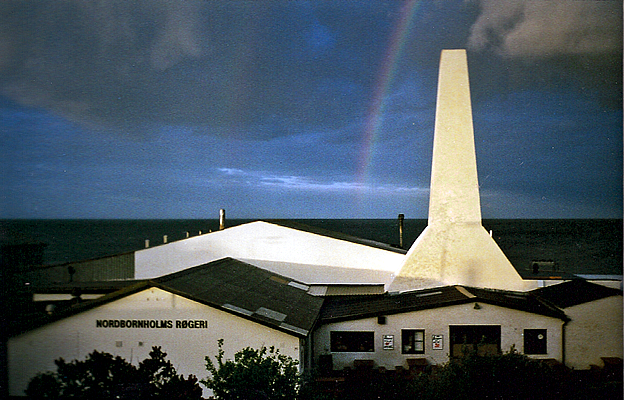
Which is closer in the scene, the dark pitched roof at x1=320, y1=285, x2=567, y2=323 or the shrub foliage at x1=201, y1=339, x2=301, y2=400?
the shrub foliage at x1=201, y1=339, x2=301, y2=400

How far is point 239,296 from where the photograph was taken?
8609 millimetres

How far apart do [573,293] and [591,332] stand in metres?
1.46

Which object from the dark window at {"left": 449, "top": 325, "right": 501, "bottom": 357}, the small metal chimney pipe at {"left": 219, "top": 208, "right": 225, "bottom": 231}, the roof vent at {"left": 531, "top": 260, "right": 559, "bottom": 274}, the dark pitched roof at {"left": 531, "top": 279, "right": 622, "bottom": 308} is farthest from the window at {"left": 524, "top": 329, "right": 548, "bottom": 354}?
the small metal chimney pipe at {"left": 219, "top": 208, "right": 225, "bottom": 231}

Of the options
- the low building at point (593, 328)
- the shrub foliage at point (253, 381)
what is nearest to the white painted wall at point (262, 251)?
the low building at point (593, 328)

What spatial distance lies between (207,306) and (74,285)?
401 centimetres

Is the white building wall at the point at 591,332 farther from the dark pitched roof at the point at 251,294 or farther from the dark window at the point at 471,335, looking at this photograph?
the dark pitched roof at the point at 251,294

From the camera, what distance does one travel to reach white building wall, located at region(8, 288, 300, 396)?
22.3 ft

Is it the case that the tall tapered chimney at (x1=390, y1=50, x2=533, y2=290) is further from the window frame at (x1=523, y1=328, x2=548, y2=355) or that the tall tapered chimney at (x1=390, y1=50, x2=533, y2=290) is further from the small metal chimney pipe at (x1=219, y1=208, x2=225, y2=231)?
the small metal chimney pipe at (x1=219, y1=208, x2=225, y2=231)

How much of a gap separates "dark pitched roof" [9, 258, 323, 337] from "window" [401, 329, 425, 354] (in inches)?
75.5

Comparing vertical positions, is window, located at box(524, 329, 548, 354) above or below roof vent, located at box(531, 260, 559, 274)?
below

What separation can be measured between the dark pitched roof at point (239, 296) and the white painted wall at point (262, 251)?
185 centimetres

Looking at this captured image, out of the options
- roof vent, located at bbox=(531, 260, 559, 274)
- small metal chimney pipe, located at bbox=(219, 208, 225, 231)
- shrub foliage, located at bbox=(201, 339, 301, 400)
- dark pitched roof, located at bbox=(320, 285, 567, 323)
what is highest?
small metal chimney pipe, located at bbox=(219, 208, 225, 231)

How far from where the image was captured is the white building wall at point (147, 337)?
6801 mm

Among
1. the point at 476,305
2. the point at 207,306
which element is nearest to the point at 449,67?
the point at 476,305
